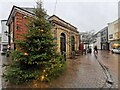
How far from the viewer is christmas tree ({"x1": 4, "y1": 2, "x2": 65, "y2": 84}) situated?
9.14 m

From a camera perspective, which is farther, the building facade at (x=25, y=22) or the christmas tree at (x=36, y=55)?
the building facade at (x=25, y=22)

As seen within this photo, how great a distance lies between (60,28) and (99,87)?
1611 cm

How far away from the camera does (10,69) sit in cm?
927

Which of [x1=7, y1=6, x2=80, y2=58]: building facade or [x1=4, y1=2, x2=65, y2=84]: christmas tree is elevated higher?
[x1=7, y1=6, x2=80, y2=58]: building facade

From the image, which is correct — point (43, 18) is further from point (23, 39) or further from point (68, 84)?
point (68, 84)

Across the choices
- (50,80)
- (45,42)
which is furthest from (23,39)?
(50,80)

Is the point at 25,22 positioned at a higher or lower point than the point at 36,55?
higher

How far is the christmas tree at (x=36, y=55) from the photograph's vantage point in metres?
9.14

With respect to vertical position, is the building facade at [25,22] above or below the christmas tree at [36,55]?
above

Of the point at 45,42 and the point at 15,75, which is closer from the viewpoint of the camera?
the point at 15,75

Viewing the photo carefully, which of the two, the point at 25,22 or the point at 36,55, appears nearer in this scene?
the point at 36,55

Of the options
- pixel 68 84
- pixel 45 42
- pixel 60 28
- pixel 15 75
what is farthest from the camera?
pixel 60 28

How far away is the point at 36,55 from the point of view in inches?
371

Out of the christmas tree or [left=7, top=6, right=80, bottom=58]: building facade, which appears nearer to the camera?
the christmas tree
